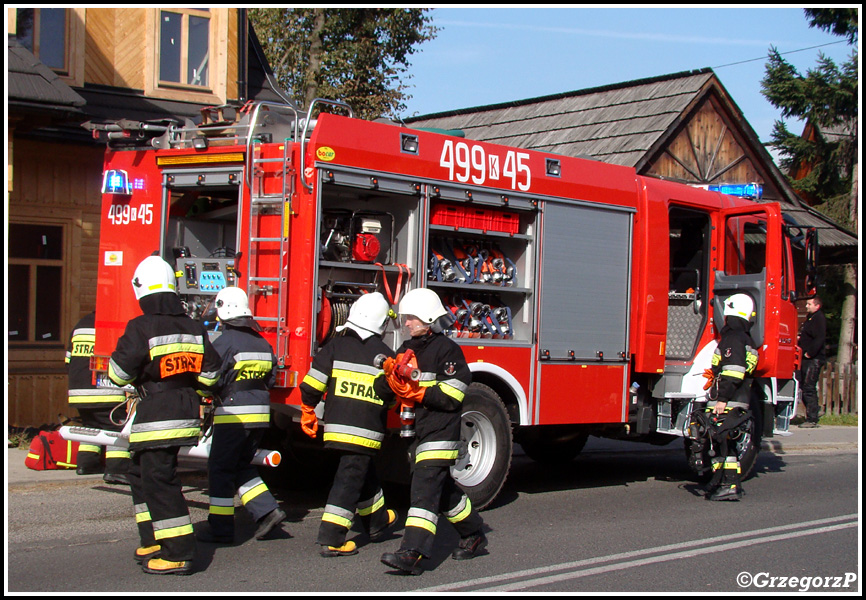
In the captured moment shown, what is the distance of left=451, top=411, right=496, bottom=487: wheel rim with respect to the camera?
762 cm

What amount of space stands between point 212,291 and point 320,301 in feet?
3.40

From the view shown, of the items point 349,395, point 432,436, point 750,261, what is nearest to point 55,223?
point 349,395

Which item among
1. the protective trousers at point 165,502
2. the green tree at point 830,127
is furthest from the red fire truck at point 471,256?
the green tree at point 830,127

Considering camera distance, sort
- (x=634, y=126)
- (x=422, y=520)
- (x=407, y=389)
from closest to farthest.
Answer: (x=422, y=520), (x=407, y=389), (x=634, y=126)

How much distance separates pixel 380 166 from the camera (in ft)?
23.4

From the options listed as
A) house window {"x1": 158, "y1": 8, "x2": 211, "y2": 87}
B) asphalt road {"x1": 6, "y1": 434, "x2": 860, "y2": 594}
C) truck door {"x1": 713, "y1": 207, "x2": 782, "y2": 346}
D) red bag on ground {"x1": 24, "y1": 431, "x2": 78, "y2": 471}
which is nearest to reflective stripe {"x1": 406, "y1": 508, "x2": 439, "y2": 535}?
asphalt road {"x1": 6, "y1": 434, "x2": 860, "y2": 594}

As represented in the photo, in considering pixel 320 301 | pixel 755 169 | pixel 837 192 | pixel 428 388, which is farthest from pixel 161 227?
pixel 837 192

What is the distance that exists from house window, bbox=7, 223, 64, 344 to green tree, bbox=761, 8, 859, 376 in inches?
582

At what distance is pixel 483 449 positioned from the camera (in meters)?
7.76

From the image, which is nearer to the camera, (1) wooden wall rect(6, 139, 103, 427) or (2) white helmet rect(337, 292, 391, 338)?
(2) white helmet rect(337, 292, 391, 338)

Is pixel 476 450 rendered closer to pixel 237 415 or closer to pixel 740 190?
pixel 237 415

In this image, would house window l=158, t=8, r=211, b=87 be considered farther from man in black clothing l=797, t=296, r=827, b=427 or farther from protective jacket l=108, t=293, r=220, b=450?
man in black clothing l=797, t=296, r=827, b=427

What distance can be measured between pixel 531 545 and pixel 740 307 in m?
3.46

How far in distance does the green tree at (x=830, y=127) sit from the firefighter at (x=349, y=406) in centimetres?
1531
